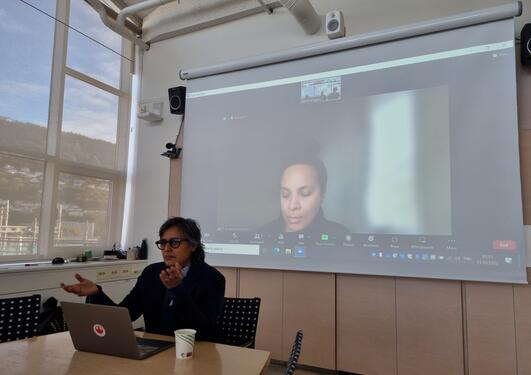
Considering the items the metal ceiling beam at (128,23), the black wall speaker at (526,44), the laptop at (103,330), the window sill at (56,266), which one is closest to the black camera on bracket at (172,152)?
the window sill at (56,266)

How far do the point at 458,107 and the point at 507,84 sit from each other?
34 cm

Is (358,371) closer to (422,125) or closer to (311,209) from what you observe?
(311,209)

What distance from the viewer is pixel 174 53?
4.59 m

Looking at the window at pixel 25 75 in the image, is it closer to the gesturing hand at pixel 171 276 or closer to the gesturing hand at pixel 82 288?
the gesturing hand at pixel 82 288

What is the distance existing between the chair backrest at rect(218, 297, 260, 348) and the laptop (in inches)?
32.6

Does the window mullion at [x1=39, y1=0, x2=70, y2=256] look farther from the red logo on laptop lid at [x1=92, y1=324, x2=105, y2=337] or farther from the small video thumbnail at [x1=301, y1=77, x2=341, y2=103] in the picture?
the red logo on laptop lid at [x1=92, y1=324, x2=105, y2=337]

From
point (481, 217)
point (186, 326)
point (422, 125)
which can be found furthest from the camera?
point (422, 125)

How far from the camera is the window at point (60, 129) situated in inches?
140

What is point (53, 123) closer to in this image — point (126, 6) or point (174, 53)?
point (174, 53)

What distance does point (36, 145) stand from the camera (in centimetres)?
377

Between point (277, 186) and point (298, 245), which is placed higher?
point (277, 186)

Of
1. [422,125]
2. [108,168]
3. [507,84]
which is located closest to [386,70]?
[422,125]

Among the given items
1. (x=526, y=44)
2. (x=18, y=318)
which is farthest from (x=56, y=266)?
(x=526, y=44)

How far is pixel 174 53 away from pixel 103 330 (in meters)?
3.89
